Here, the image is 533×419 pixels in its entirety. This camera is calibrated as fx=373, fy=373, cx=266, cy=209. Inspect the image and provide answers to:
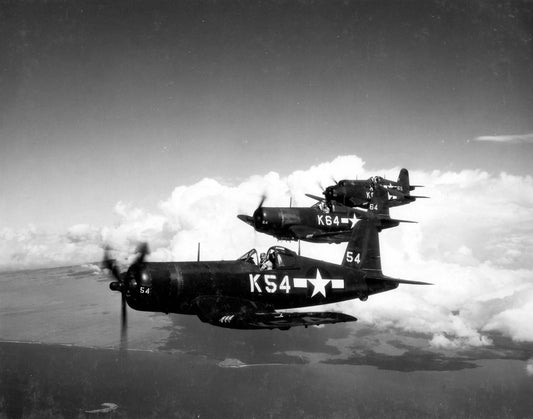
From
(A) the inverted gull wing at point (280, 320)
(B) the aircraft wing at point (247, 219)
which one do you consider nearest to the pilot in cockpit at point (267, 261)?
(A) the inverted gull wing at point (280, 320)

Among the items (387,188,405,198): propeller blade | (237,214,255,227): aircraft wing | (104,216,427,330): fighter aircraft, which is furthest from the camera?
(387,188,405,198): propeller blade

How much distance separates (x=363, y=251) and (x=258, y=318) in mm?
6623

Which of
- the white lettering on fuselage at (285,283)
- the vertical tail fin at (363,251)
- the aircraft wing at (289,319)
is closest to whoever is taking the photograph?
the aircraft wing at (289,319)

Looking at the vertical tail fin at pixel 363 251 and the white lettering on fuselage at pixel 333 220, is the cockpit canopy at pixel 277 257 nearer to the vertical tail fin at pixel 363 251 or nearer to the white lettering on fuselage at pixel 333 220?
the vertical tail fin at pixel 363 251

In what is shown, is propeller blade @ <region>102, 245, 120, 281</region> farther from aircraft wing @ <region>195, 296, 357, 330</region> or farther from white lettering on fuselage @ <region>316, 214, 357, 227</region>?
white lettering on fuselage @ <region>316, 214, 357, 227</region>

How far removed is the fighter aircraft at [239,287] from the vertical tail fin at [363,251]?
2.94 feet

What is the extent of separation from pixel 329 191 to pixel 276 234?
514cm

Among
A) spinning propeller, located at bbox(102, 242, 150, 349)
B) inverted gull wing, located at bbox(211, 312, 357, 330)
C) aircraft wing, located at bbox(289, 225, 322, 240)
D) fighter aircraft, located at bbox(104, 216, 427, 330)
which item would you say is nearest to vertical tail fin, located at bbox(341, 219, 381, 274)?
fighter aircraft, located at bbox(104, 216, 427, 330)

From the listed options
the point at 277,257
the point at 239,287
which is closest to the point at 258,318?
the point at 239,287

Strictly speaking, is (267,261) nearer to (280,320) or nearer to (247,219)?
(280,320)

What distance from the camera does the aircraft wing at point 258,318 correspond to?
789 cm

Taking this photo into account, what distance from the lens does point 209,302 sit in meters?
10.0

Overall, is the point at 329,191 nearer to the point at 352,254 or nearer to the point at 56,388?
the point at 352,254

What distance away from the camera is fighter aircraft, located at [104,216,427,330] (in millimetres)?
9326
